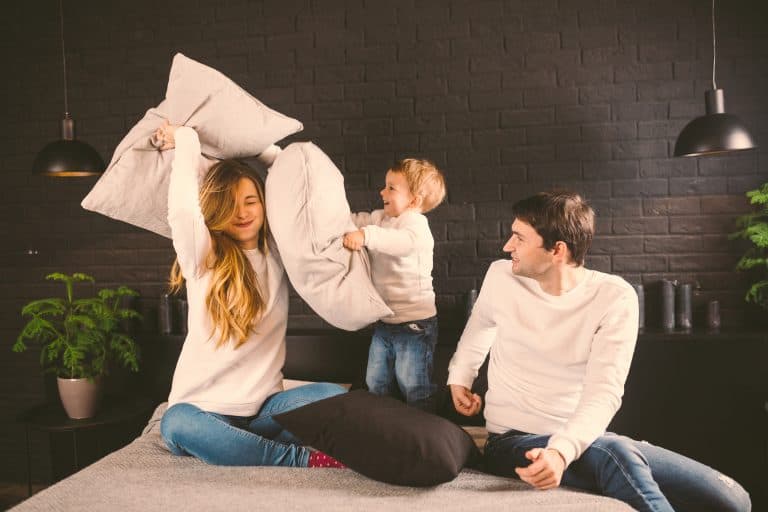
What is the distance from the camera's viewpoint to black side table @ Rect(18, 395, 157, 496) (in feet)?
9.75

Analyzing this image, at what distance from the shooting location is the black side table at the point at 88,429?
2971 millimetres

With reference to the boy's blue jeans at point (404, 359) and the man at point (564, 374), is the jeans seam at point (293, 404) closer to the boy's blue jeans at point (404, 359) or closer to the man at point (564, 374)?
the man at point (564, 374)

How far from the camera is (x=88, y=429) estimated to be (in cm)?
331

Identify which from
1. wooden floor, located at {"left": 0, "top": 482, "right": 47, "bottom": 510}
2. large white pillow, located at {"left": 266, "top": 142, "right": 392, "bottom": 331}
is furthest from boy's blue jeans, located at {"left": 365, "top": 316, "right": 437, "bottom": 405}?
wooden floor, located at {"left": 0, "top": 482, "right": 47, "bottom": 510}

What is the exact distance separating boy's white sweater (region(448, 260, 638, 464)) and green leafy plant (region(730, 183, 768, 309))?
143 cm

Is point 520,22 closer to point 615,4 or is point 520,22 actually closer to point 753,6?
point 615,4

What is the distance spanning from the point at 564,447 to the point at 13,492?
337cm

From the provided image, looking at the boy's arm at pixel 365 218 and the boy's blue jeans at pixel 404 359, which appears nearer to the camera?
the boy's blue jeans at pixel 404 359

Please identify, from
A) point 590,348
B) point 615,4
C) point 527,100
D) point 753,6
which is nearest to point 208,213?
point 590,348

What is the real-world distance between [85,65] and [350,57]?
1551mm

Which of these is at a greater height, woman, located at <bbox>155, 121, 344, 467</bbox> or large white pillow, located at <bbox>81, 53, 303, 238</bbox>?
large white pillow, located at <bbox>81, 53, 303, 238</bbox>

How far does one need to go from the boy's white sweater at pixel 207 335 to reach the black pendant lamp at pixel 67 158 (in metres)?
1.30

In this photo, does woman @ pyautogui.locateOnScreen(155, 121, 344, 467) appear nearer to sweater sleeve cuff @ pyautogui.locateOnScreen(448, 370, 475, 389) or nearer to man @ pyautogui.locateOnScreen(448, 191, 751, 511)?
A: sweater sleeve cuff @ pyautogui.locateOnScreen(448, 370, 475, 389)

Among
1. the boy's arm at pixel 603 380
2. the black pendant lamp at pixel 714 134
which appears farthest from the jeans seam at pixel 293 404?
the black pendant lamp at pixel 714 134
